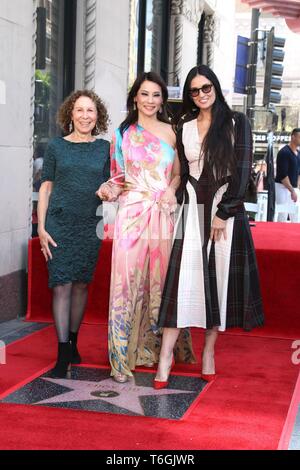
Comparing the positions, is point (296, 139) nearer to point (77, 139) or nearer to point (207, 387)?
point (77, 139)

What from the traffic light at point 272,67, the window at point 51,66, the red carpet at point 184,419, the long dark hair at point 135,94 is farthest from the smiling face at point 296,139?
the long dark hair at point 135,94

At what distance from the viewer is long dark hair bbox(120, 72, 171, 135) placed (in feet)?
15.4

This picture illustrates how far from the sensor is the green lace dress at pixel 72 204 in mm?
Answer: 4723

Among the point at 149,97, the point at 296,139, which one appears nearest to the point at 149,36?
the point at 296,139

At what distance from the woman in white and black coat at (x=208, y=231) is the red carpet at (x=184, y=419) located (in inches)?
16.6

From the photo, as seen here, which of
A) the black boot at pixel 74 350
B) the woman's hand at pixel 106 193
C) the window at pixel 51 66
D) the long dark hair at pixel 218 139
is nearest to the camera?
the long dark hair at pixel 218 139

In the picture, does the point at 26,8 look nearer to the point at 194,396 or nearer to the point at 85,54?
the point at 85,54

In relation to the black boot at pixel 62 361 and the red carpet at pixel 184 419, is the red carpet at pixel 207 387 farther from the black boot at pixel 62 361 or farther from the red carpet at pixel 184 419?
the black boot at pixel 62 361

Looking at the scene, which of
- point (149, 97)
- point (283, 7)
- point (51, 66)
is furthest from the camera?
point (283, 7)

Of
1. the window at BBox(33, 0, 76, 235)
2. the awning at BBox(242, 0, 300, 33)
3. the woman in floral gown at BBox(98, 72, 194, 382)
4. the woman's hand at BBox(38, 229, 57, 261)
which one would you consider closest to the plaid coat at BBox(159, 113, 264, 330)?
the woman in floral gown at BBox(98, 72, 194, 382)

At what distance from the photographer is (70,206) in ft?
15.5

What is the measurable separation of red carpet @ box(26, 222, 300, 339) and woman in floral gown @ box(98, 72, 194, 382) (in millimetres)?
1581

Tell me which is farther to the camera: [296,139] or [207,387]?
[296,139]

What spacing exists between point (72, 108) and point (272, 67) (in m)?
9.65
